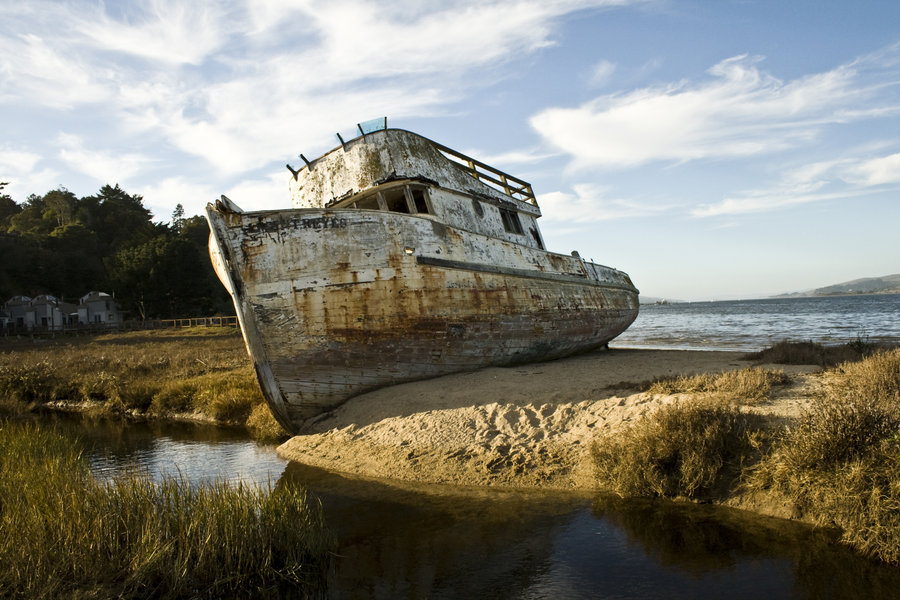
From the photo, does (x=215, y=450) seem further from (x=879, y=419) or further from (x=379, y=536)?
(x=879, y=419)

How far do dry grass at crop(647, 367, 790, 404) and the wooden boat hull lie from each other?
3.43 meters

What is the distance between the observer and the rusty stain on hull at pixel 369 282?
8281 millimetres

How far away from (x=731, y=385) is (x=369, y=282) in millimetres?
5358

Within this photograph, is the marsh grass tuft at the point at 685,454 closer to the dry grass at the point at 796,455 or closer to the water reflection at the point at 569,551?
the dry grass at the point at 796,455

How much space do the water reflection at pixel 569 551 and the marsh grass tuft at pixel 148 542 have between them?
49 centimetres

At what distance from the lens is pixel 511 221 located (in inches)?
546

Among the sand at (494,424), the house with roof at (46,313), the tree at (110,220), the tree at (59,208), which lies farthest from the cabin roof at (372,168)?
the tree at (59,208)

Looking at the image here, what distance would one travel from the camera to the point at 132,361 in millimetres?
17391

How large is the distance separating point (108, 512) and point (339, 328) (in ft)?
15.0

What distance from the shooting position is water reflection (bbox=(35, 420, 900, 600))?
4008 mm

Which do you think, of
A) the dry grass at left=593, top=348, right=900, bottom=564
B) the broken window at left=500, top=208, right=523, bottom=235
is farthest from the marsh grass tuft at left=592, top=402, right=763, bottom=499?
the broken window at left=500, top=208, right=523, bottom=235

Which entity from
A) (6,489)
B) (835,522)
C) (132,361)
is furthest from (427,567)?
(132,361)

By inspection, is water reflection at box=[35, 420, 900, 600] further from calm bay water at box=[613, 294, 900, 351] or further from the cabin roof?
calm bay water at box=[613, 294, 900, 351]

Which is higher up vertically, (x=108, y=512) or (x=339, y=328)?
(x=339, y=328)
